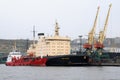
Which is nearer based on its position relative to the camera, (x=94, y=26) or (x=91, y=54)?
(x=91, y=54)

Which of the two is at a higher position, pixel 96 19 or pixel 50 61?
pixel 96 19

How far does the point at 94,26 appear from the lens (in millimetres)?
134500

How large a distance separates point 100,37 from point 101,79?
235 feet

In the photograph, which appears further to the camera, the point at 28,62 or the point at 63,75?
the point at 28,62

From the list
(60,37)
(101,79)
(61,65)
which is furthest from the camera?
(60,37)

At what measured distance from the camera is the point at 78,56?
4326 inches

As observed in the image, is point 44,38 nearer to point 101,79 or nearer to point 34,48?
point 34,48

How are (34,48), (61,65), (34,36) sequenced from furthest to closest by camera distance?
(34,36) < (34,48) < (61,65)

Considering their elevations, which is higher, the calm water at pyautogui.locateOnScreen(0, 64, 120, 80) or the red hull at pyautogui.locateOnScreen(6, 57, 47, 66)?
Result: the red hull at pyautogui.locateOnScreen(6, 57, 47, 66)

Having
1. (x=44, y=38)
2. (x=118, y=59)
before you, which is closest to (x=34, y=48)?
(x=44, y=38)

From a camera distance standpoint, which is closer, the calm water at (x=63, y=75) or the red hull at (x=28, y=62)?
the calm water at (x=63, y=75)

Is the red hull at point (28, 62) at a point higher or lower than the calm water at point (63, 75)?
higher

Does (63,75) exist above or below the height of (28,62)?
below

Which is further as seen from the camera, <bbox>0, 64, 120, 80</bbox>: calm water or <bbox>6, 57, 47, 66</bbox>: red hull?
<bbox>6, 57, 47, 66</bbox>: red hull
